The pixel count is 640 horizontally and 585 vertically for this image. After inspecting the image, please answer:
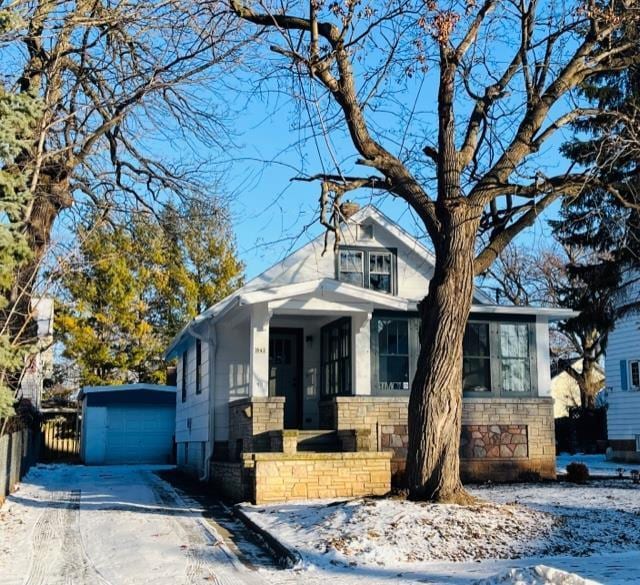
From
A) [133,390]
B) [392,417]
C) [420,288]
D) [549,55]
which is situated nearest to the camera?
[549,55]

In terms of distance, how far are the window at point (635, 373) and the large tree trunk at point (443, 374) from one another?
17.3 meters

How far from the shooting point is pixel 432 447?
10203 mm

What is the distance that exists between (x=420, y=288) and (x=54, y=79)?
348 inches

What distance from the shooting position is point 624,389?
25938mm

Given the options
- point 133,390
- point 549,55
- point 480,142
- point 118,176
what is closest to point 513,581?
point 480,142

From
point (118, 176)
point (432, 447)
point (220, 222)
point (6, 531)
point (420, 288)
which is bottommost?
point (6, 531)

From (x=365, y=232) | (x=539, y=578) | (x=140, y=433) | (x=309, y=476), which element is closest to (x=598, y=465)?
(x=365, y=232)

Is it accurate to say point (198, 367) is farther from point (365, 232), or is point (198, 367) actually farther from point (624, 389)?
point (624, 389)

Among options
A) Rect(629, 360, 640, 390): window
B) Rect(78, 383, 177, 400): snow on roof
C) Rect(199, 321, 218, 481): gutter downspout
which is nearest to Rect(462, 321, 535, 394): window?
Rect(199, 321, 218, 481): gutter downspout

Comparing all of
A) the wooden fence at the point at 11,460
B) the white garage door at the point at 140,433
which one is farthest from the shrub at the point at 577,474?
the white garage door at the point at 140,433

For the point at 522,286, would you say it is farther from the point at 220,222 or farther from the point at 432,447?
the point at 432,447

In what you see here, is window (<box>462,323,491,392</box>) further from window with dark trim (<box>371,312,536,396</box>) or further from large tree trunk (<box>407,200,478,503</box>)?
large tree trunk (<box>407,200,478,503</box>)

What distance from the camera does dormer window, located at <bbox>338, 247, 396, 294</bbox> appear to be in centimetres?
1770

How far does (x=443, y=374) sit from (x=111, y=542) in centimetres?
467
